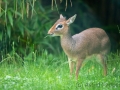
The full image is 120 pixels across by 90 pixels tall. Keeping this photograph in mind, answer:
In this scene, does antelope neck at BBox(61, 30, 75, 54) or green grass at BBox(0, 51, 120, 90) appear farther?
antelope neck at BBox(61, 30, 75, 54)

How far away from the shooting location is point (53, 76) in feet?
26.0

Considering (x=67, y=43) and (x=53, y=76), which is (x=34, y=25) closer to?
(x=67, y=43)

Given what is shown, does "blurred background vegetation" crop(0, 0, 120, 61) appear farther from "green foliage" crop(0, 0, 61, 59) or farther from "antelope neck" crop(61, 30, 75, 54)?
"antelope neck" crop(61, 30, 75, 54)

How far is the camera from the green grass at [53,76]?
282 inches

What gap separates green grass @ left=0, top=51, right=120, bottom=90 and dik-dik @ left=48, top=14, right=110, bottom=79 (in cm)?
25

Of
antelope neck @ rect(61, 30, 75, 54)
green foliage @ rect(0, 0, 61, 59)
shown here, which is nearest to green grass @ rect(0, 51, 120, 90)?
antelope neck @ rect(61, 30, 75, 54)

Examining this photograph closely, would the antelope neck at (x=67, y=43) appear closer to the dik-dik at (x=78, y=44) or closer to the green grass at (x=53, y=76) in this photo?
the dik-dik at (x=78, y=44)

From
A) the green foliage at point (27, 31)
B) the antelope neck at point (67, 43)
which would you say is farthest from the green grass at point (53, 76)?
the green foliage at point (27, 31)

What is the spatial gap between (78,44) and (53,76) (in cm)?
89

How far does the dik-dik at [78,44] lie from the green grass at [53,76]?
25 centimetres

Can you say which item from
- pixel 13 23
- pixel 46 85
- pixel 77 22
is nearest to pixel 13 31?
pixel 13 23

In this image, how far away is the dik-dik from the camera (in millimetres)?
8438

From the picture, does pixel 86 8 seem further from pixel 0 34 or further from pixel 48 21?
pixel 0 34

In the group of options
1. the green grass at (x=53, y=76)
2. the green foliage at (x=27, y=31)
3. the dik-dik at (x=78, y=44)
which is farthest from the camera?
the green foliage at (x=27, y=31)
